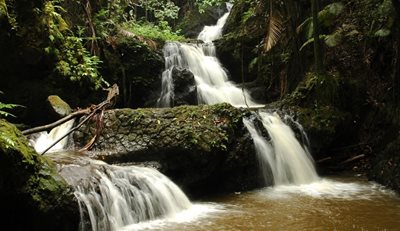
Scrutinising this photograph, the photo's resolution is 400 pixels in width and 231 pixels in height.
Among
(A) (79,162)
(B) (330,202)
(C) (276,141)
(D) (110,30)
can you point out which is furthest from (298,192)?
(D) (110,30)

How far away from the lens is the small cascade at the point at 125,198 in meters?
5.26

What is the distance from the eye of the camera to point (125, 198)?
5.76 meters

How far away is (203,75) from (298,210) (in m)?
7.59

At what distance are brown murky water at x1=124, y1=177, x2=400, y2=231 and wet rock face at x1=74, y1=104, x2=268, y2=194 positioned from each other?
0.44m

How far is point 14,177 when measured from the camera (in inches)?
168

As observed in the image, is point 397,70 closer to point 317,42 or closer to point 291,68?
point 317,42

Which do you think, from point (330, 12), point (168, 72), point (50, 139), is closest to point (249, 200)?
point (50, 139)

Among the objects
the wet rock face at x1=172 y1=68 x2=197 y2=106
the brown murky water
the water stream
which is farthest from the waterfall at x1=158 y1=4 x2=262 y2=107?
the brown murky water

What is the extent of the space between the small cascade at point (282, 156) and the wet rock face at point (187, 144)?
1.19 feet

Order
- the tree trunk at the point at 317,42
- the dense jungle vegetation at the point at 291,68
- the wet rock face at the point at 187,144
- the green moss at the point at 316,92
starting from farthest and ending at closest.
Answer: the green moss at the point at 316,92, the tree trunk at the point at 317,42, the dense jungle vegetation at the point at 291,68, the wet rock face at the point at 187,144

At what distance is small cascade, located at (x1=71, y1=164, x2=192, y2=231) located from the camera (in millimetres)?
5258

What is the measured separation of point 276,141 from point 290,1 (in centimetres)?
415

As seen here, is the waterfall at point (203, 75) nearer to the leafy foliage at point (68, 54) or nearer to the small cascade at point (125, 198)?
the leafy foliage at point (68, 54)

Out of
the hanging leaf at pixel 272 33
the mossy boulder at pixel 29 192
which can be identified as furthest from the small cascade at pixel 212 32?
the mossy boulder at pixel 29 192
